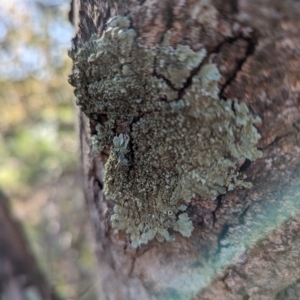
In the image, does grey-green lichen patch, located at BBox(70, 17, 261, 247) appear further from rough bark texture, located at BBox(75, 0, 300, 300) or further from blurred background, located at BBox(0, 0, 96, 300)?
blurred background, located at BBox(0, 0, 96, 300)

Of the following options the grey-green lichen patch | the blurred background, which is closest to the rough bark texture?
the grey-green lichen patch

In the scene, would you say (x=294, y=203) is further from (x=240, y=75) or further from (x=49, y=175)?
(x=49, y=175)

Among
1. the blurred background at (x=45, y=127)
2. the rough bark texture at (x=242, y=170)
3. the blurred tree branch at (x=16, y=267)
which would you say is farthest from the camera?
the blurred background at (x=45, y=127)

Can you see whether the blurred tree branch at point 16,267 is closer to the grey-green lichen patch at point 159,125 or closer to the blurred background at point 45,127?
the blurred background at point 45,127

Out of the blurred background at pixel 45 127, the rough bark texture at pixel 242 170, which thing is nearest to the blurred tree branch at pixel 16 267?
the blurred background at pixel 45 127

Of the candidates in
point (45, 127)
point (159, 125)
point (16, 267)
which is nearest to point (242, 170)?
point (159, 125)

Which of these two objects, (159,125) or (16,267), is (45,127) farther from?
(159,125)

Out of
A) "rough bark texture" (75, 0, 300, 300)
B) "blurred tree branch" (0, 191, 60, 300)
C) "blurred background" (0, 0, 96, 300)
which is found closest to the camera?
"rough bark texture" (75, 0, 300, 300)
